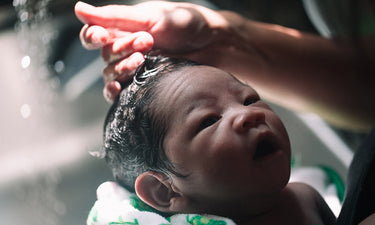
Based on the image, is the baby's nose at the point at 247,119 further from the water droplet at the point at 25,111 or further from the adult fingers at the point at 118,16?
the water droplet at the point at 25,111

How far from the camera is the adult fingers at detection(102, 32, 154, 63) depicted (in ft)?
1.28

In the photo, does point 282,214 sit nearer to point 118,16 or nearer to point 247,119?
point 247,119

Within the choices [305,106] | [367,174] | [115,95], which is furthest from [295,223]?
[305,106]

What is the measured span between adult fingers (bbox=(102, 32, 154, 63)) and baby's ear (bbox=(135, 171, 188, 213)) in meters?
0.12

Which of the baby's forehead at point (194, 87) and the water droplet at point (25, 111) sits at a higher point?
the baby's forehead at point (194, 87)

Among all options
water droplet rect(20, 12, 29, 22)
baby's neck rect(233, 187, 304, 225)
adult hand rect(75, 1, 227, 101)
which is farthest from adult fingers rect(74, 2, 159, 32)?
baby's neck rect(233, 187, 304, 225)

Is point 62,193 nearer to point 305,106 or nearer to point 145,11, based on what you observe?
point 145,11

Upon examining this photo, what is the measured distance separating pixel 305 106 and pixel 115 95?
15.2 inches

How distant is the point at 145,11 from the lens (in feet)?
1.38

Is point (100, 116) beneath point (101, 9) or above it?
beneath

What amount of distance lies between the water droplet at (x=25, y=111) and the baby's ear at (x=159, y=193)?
0.21 m

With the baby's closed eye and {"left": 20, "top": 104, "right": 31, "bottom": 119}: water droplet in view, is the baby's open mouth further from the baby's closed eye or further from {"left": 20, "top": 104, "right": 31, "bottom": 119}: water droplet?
{"left": 20, "top": 104, "right": 31, "bottom": 119}: water droplet

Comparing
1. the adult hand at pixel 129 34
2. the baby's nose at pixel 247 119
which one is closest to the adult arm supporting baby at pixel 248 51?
the adult hand at pixel 129 34

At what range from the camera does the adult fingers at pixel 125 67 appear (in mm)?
388
